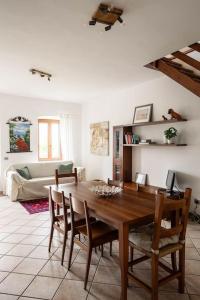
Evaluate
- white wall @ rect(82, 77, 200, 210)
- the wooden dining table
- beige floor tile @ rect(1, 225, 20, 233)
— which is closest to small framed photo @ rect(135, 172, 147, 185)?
white wall @ rect(82, 77, 200, 210)

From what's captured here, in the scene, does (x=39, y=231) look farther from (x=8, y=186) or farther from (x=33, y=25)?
(x=33, y=25)

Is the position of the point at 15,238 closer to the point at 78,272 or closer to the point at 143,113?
the point at 78,272

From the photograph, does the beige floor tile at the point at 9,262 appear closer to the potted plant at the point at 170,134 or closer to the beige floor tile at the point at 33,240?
the beige floor tile at the point at 33,240

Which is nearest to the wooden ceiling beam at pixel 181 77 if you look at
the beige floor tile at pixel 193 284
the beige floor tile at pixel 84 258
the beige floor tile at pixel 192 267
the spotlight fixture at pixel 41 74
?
the spotlight fixture at pixel 41 74

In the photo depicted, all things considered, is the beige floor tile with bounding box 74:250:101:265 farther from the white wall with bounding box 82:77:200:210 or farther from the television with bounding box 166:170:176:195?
the white wall with bounding box 82:77:200:210

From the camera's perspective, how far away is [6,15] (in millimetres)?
2086

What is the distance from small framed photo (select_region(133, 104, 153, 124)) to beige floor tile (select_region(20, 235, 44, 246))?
2847mm

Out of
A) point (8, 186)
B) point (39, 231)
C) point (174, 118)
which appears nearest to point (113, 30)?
point (174, 118)

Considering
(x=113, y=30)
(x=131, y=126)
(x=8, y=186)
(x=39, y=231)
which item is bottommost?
(x=39, y=231)

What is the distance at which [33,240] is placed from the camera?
116 inches

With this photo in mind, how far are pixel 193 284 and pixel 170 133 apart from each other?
2287mm

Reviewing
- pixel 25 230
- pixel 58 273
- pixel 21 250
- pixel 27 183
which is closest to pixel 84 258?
pixel 58 273

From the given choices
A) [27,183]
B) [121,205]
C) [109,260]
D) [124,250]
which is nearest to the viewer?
[124,250]

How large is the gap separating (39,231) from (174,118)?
2818 millimetres
